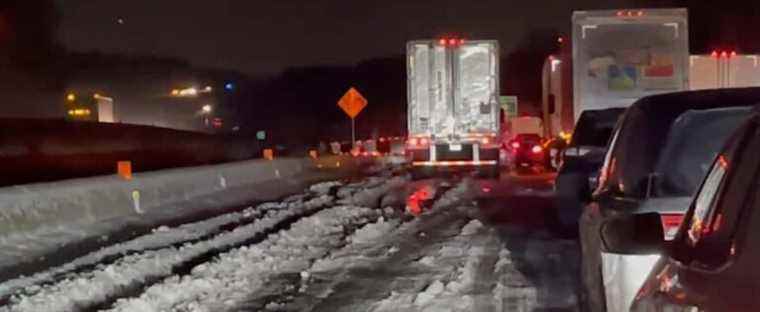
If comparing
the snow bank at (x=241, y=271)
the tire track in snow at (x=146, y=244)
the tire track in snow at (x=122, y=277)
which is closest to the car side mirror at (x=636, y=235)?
the snow bank at (x=241, y=271)

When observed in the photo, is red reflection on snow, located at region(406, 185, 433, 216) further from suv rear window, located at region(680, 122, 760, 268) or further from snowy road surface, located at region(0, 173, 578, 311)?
suv rear window, located at region(680, 122, 760, 268)

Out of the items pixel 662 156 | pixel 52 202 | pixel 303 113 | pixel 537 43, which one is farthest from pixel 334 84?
pixel 662 156

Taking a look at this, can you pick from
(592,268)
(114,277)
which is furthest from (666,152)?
(114,277)

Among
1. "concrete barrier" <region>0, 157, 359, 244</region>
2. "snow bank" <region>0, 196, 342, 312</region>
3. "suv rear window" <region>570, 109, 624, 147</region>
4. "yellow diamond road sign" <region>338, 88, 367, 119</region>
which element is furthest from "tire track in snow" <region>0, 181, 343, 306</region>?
"yellow diamond road sign" <region>338, 88, 367, 119</region>

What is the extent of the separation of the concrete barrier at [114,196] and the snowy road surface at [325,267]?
138 cm

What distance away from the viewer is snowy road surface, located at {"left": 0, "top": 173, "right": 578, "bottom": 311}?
33.4 ft

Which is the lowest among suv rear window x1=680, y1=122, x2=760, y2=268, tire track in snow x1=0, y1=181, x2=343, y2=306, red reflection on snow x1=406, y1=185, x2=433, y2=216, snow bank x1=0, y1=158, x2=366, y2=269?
red reflection on snow x1=406, y1=185, x2=433, y2=216

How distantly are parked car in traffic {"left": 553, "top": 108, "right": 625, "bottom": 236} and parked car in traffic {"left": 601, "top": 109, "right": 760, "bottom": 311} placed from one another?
9.15 meters

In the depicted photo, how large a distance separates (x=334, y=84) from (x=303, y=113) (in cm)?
1382

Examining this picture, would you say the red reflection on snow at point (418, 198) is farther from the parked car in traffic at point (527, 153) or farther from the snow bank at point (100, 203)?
the parked car in traffic at point (527, 153)

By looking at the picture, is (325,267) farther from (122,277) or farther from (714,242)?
(714,242)

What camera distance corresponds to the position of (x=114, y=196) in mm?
18328

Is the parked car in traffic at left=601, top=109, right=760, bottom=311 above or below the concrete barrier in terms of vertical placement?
above

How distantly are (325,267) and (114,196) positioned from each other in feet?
22.3
